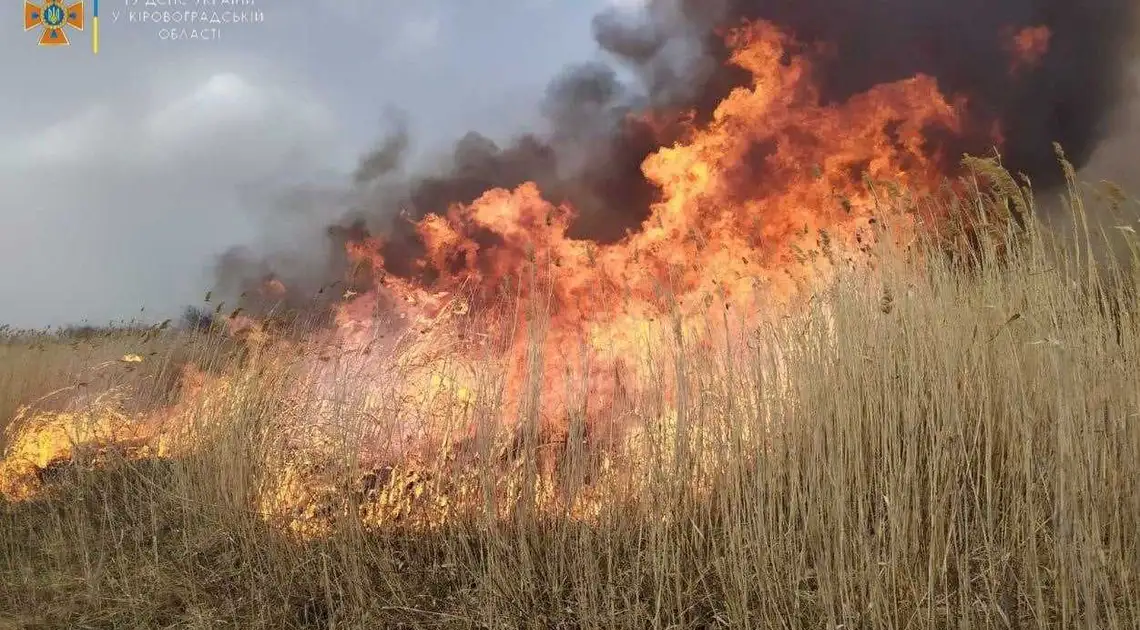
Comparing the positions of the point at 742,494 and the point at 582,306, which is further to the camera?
the point at 582,306

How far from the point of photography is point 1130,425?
2516mm

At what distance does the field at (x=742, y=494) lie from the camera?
7.69ft

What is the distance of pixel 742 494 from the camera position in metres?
3.13

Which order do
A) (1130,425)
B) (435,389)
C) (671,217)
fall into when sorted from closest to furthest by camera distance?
(1130,425), (435,389), (671,217)

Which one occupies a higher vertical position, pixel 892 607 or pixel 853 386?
Result: pixel 853 386

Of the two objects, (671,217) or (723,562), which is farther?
(671,217)

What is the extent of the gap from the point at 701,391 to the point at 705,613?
0.90m

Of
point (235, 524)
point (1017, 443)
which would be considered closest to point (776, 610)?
point (1017, 443)

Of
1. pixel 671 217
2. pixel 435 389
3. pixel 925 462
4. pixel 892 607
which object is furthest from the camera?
pixel 671 217

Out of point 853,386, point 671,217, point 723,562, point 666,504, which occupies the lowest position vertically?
point 723,562

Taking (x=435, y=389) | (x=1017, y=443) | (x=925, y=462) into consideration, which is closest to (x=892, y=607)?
(x=925, y=462)

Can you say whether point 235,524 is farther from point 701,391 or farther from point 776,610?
point 776,610

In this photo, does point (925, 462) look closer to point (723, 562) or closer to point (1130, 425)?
point (1130, 425)

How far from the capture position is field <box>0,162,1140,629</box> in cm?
234
